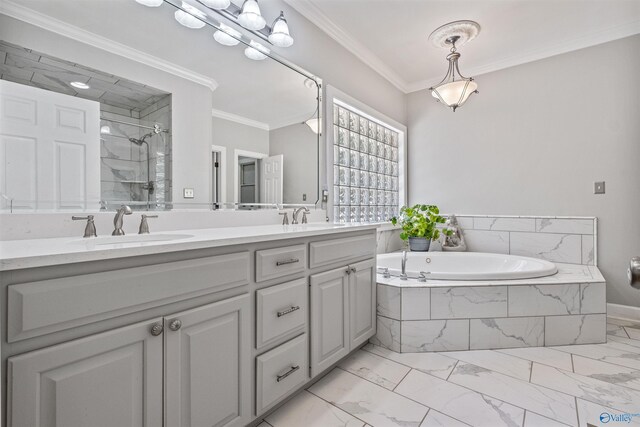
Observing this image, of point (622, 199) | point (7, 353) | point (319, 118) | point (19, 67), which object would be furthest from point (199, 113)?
point (622, 199)

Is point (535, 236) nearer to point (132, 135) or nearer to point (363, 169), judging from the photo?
point (363, 169)

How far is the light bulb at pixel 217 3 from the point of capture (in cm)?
160

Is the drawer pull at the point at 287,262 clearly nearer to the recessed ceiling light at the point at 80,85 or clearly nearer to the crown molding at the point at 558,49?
the recessed ceiling light at the point at 80,85

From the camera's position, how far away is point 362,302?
6.18 feet

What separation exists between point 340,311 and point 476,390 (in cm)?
79

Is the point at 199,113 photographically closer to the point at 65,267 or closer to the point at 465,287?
the point at 65,267

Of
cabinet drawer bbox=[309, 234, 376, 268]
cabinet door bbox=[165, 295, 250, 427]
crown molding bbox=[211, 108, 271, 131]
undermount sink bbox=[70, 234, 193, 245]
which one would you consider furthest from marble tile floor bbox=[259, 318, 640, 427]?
crown molding bbox=[211, 108, 271, 131]

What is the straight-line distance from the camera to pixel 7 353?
0.68 metres

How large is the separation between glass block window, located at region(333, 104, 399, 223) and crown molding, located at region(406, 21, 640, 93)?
94cm

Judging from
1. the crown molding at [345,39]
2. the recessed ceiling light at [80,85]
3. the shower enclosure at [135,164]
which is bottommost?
the shower enclosure at [135,164]

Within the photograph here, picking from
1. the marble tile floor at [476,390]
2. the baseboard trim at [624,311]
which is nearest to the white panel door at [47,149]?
the marble tile floor at [476,390]

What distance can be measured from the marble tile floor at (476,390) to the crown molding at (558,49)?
8.07 feet

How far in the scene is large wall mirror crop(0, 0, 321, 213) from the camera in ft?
3.55

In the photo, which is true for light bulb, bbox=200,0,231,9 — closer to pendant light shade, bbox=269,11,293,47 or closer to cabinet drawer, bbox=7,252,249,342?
pendant light shade, bbox=269,11,293,47
